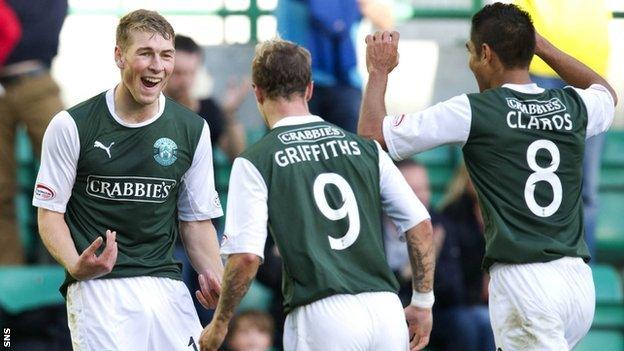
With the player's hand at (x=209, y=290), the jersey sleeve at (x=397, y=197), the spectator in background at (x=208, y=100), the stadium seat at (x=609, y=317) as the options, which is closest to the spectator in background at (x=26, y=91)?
the spectator in background at (x=208, y=100)

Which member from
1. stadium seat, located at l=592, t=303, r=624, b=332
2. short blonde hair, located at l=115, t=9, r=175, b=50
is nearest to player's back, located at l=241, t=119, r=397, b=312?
short blonde hair, located at l=115, t=9, r=175, b=50

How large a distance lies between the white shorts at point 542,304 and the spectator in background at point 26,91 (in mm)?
4245

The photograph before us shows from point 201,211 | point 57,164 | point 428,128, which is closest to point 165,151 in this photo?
point 201,211

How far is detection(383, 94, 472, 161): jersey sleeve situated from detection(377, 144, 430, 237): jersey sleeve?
1.16 feet

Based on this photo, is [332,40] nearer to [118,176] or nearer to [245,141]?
[245,141]

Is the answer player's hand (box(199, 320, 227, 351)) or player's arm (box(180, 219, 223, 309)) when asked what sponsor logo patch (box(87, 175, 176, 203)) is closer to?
player's arm (box(180, 219, 223, 309))

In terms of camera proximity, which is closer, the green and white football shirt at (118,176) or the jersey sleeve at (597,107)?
the green and white football shirt at (118,176)

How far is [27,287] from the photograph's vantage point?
9.70 m

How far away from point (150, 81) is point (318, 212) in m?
1.06

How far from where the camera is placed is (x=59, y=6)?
9945 millimetres

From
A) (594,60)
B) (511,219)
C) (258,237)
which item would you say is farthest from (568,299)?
(594,60)

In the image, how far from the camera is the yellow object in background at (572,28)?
33.1 ft

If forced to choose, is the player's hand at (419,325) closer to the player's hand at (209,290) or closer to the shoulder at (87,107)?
the player's hand at (209,290)

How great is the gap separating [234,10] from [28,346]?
2958 mm
